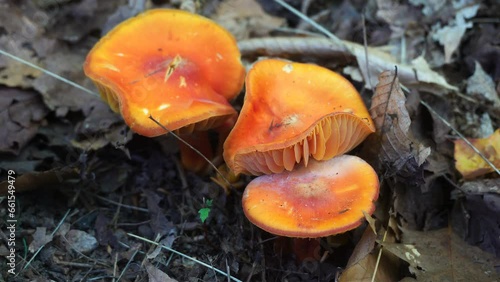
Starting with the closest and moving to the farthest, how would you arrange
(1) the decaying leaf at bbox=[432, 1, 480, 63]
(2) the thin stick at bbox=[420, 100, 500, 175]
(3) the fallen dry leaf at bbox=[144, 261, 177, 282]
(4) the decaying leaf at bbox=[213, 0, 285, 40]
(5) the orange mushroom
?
(3) the fallen dry leaf at bbox=[144, 261, 177, 282]
(5) the orange mushroom
(2) the thin stick at bbox=[420, 100, 500, 175]
(1) the decaying leaf at bbox=[432, 1, 480, 63]
(4) the decaying leaf at bbox=[213, 0, 285, 40]

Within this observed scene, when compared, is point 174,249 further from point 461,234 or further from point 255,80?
point 461,234

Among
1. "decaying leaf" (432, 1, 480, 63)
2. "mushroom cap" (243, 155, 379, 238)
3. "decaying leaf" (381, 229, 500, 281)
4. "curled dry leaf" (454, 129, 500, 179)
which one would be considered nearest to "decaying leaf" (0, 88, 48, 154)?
"mushroom cap" (243, 155, 379, 238)

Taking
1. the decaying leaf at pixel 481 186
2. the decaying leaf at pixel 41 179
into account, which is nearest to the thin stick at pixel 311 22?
the decaying leaf at pixel 481 186

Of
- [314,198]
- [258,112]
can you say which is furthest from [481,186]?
[258,112]

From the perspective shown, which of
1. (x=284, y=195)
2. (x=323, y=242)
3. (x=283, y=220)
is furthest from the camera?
(x=323, y=242)

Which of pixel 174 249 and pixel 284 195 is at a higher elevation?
pixel 284 195

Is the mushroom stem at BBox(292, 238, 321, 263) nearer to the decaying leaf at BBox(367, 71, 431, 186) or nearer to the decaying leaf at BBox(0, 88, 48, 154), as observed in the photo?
the decaying leaf at BBox(367, 71, 431, 186)

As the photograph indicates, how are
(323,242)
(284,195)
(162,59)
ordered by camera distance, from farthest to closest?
(162,59) → (323,242) → (284,195)

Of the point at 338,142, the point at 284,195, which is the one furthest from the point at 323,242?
the point at 338,142
